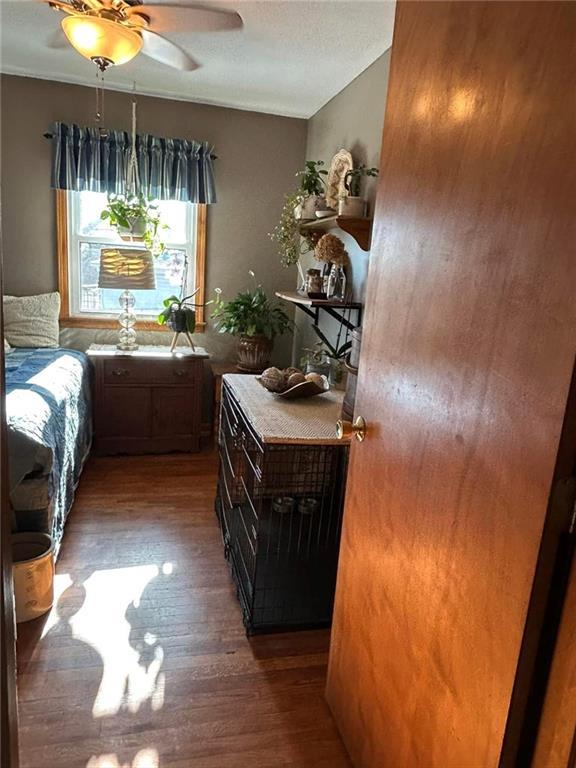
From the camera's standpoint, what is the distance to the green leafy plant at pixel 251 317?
3.63 m

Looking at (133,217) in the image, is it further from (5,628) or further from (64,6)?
(5,628)

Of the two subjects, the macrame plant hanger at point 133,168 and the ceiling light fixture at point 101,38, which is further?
the macrame plant hanger at point 133,168

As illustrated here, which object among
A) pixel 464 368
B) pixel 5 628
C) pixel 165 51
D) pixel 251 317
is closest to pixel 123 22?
pixel 165 51

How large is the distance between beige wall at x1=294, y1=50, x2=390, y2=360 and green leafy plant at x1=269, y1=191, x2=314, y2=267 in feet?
1.10

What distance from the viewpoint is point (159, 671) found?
5.81ft

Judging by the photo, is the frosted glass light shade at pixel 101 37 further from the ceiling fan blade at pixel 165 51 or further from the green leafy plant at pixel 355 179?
the green leafy plant at pixel 355 179

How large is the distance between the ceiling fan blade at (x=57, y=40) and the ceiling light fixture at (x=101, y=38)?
43 centimetres

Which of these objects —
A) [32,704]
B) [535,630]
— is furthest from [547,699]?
[32,704]

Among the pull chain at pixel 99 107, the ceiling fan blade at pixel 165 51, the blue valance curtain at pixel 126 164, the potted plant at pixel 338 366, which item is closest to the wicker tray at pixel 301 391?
the potted plant at pixel 338 366

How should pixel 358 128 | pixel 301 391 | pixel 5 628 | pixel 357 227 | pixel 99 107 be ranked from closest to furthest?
pixel 5 628 < pixel 301 391 < pixel 357 227 < pixel 358 128 < pixel 99 107

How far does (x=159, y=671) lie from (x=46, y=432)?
1.08 metres

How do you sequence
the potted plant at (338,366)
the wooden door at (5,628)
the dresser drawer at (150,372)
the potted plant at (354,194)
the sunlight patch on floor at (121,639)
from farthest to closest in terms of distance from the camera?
1. the dresser drawer at (150,372)
2. the potted plant at (338,366)
3. the potted plant at (354,194)
4. the sunlight patch on floor at (121,639)
5. the wooden door at (5,628)

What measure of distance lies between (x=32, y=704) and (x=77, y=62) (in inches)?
128

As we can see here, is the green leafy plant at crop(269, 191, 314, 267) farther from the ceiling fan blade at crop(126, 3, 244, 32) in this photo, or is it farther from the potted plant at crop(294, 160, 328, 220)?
the ceiling fan blade at crop(126, 3, 244, 32)
